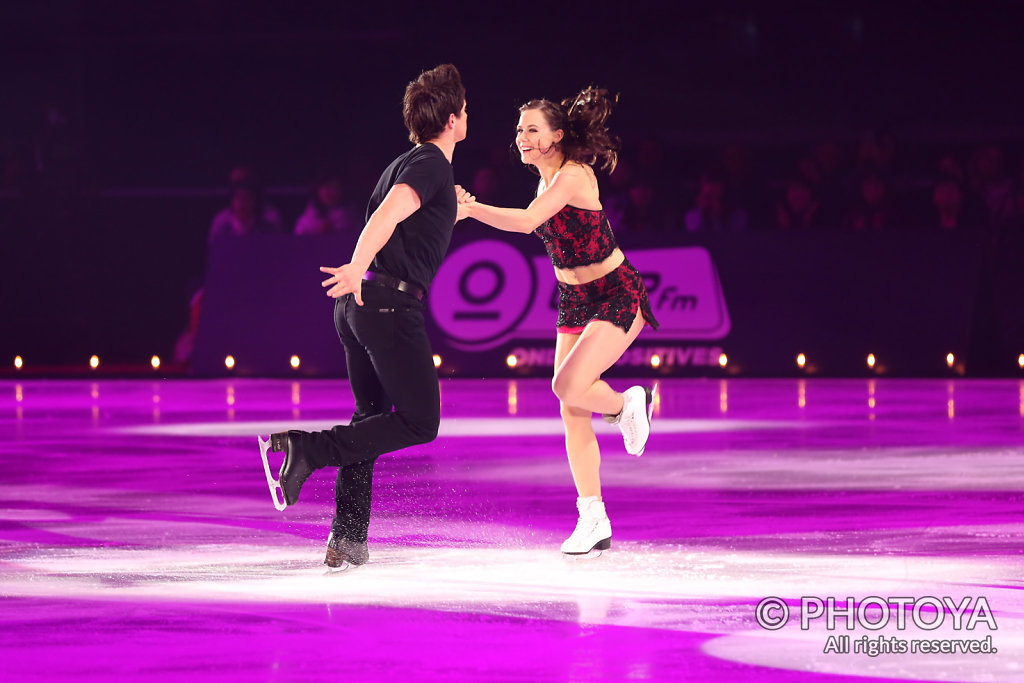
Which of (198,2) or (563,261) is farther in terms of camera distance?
(198,2)

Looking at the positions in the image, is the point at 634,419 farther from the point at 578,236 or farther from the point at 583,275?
the point at 578,236

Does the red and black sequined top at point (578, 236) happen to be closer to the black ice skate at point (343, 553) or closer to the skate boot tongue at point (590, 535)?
the skate boot tongue at point (590, 535)

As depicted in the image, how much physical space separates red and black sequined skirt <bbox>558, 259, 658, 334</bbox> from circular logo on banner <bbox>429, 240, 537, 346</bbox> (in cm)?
948

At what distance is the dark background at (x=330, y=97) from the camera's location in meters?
18.1

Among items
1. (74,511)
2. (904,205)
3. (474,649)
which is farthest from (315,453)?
(904,205)

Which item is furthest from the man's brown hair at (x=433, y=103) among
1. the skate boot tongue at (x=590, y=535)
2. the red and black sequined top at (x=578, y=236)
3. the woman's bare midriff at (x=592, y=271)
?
the skate boot tongue at (x=590, y=535)

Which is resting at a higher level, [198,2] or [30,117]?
[198,2]

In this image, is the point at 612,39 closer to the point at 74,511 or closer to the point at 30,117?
the point at 30,117

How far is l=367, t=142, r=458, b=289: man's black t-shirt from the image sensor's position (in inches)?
219

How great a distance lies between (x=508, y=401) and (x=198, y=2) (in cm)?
864

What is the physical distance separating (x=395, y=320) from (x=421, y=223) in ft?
1.14

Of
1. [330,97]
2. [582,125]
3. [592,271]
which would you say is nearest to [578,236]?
[592,271]

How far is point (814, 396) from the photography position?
13852 mm

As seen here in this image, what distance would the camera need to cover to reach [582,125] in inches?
253
